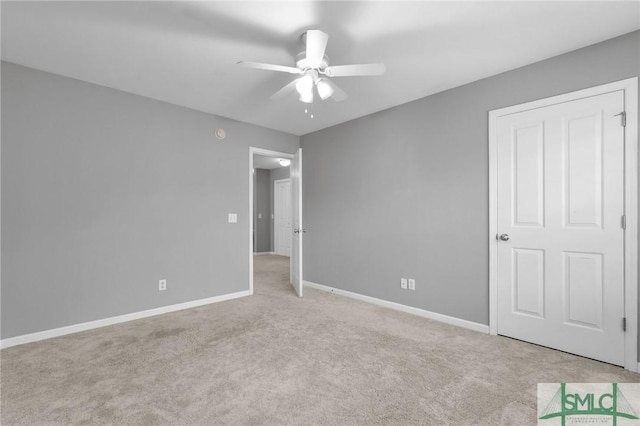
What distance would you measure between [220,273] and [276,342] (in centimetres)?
162

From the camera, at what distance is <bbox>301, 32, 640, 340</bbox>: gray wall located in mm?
2521

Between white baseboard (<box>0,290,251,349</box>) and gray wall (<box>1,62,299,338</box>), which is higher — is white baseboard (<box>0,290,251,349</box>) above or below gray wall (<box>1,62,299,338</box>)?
below

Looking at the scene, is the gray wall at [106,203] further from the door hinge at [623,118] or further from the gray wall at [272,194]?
the gray wall at [272,194]

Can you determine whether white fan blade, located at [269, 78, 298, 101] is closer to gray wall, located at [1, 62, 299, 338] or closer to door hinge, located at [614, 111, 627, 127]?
gray wall, located at [1, 62, 299, 338]

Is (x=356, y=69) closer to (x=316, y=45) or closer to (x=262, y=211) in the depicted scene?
(x=316, y=45)

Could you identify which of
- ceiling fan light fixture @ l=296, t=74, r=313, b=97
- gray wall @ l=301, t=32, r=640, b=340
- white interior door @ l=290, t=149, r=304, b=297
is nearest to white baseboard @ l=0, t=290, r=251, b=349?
white interior door @ l=290, t=149, r=304, b=297

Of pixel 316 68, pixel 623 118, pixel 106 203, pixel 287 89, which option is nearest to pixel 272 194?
pixel 106 203

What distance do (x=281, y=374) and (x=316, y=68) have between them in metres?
2.27

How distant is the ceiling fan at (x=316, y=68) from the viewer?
1901 millimetres

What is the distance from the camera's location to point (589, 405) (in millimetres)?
1746

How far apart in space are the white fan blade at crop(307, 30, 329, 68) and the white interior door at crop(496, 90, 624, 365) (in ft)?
6.17

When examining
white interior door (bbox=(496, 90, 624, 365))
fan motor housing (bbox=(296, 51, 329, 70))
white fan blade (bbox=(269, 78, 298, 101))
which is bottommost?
white interior door (bbox=(496, 90, 624, 365))

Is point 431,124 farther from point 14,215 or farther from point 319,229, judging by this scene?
point 14,215

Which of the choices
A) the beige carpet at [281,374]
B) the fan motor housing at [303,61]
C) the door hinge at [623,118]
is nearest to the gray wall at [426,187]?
the door hinge at [623,118]
